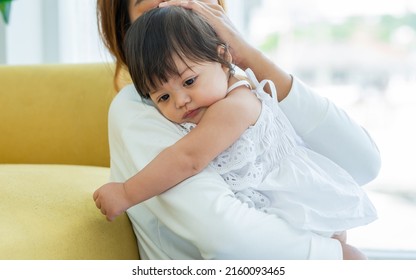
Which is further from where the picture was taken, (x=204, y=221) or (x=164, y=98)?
(x=164, y=98)

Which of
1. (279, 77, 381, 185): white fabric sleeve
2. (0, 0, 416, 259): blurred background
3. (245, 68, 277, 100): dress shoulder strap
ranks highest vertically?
(245, 68, 277, 100): dress shoulder strap

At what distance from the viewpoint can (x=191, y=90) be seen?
1041 mm

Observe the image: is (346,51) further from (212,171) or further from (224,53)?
(212,171)

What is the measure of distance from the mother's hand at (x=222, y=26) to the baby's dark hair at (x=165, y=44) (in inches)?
1.7

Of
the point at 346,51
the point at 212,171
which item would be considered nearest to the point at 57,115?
the point at 212,171

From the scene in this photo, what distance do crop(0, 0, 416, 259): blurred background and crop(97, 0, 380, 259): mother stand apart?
4.83 feet

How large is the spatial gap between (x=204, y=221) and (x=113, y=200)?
0.56ft

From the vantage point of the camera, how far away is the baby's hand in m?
1.01

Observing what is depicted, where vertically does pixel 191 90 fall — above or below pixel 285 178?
above

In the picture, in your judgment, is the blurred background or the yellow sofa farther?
the blurred background

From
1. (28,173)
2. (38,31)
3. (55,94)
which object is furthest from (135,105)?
(38,31)

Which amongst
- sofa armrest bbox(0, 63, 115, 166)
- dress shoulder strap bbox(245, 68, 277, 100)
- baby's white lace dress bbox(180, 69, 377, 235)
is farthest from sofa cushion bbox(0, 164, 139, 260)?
sofa armrest bbox(0, 63, 115, 166)

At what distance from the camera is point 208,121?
39.0 inches

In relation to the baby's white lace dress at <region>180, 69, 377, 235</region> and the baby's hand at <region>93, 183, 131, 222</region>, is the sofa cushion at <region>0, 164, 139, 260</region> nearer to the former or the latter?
the baby's hand at <region>93, 183, 131, 222</region>
